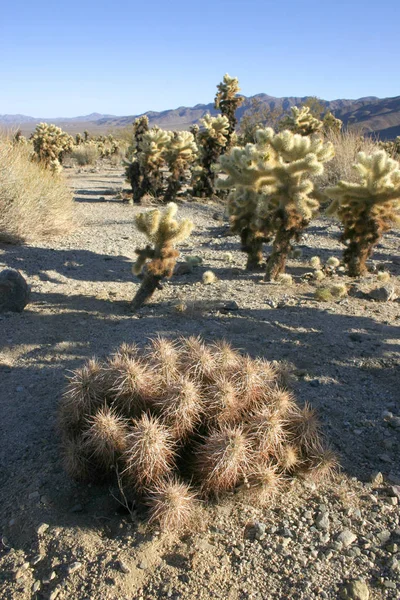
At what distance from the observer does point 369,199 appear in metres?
7.07

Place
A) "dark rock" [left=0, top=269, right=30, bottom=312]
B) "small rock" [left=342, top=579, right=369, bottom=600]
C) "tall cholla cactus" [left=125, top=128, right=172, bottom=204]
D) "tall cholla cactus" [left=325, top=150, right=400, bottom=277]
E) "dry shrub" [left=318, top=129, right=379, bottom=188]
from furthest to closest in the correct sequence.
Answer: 1. "dry shrub" [left=318, top=129, right=379, bottom=188]
2. "tall cholla cactus" [left=125, top=128, right=172, bottom=204]
3. "tall cholla cactus" [left=325, top=150, right=400, bottom=277]
4. "dark rock" [left=0, top=269, right=30, bottom=312]
5. "small rock" [left=342, top=579, right=369, bottom=600]

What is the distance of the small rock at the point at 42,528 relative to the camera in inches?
104

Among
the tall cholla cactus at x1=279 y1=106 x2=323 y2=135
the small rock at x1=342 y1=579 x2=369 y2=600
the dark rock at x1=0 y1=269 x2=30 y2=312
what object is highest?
the tall cholla cactus at x1=279 y1=106 x2=323 y2=135

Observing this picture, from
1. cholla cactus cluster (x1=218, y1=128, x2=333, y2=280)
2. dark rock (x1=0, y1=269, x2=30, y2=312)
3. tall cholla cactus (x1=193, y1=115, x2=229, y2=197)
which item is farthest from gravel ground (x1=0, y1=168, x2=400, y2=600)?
tall cholla cactus (x1=193, y1=115, x2=229, y2=197)

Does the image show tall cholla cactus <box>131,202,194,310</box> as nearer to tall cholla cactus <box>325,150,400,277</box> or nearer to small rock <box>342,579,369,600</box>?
tall cholla cactus <box>325,150,400,277</box>

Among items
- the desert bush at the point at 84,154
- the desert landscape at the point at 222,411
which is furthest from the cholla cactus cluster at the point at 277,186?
the desert bush at the point at 84,154

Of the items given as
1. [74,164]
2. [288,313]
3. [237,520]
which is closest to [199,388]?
[237,520]

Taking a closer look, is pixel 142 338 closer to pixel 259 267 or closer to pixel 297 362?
pixel 297 362

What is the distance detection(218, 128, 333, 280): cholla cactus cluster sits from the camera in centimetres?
661

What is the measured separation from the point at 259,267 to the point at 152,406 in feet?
16.9

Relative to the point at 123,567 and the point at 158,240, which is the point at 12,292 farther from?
the point at 123,567

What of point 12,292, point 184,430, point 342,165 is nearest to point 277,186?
point 12,292

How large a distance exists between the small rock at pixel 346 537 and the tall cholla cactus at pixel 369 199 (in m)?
5.18

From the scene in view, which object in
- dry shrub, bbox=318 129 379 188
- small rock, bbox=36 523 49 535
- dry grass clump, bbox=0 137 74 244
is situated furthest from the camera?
dry shrub, bbox=318 129 379 188
